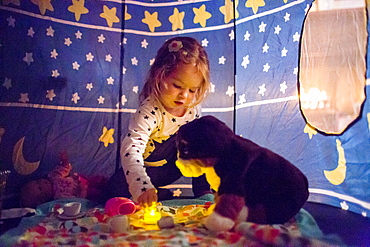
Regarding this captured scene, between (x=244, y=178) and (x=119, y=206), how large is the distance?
39 centimetres

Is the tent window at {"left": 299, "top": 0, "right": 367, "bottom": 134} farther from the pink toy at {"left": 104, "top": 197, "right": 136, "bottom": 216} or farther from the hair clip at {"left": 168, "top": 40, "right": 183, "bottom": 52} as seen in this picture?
the pink toy at {"left": 104, "top": 197, "right": 136, "bottom": 216}

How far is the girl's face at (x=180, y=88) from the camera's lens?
1.07 m

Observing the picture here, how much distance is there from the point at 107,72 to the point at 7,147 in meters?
0.40

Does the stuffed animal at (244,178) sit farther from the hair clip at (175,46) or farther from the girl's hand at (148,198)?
the hair clip at (175,46)

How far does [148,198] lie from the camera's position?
0.99m

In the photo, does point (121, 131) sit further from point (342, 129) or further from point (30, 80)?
point (342, 129)

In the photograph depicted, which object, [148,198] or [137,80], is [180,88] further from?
[148,198]

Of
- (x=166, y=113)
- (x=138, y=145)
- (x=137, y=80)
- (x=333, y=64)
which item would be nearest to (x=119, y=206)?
(x=138, y=145)

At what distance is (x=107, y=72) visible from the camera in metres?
1.15

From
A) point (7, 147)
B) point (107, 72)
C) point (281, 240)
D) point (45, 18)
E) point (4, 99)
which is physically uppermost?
point (45, 18)

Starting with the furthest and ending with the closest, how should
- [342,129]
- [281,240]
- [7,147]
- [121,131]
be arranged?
[121,131] → [7,147] → [342,129] → [281,240]

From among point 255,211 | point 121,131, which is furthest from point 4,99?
point 255,211

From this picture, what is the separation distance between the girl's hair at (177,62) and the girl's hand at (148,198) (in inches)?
12.3

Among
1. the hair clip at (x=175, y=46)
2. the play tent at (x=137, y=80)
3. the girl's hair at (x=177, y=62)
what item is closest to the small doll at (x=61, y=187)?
the play tent at (x=137, y=80)
